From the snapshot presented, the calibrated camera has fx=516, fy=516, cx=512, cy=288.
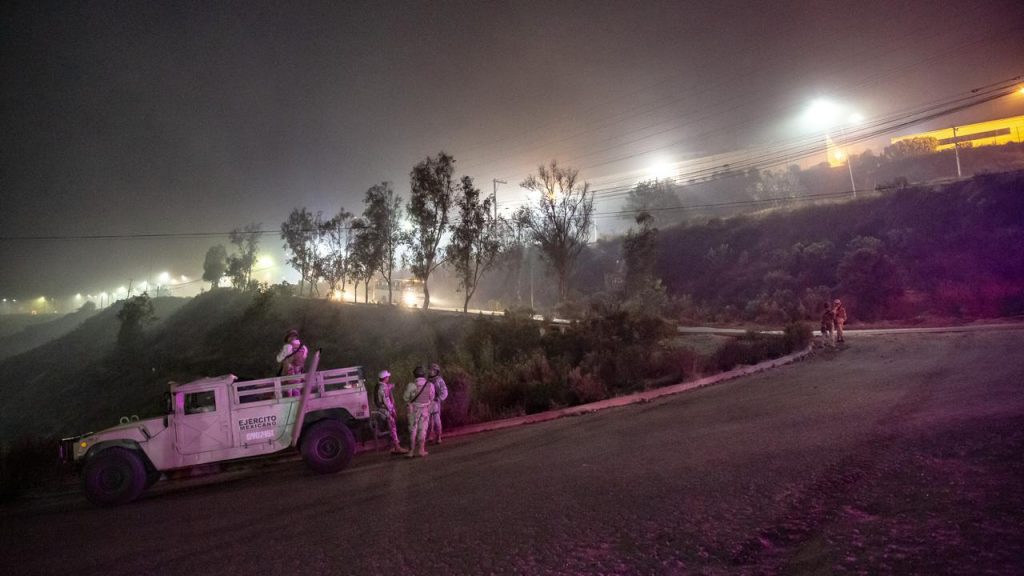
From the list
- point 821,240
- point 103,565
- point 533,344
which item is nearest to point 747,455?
point 103,565

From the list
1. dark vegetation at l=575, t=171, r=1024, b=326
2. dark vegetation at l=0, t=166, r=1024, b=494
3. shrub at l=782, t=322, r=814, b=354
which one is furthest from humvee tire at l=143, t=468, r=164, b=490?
dark vegetation at l=575, t=171, r=1024, b=326

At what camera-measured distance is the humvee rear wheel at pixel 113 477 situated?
7973 mm

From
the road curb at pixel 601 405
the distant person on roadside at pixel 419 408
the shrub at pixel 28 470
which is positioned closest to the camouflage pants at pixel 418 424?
the distant person on roadside at pixel 419 408

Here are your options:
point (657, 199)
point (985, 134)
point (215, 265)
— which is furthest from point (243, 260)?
point (985, 134)

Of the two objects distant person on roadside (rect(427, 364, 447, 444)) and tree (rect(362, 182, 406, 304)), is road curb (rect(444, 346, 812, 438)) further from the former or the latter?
tree (rect(362, 182, 406, 304))

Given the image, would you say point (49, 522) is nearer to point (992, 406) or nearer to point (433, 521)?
point (433, 521)

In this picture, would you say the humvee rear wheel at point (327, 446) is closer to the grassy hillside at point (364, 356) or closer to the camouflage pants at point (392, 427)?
the camouflage pants at point (392, 427)

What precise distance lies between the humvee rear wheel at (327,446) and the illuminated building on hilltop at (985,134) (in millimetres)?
82375

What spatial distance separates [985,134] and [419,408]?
9661 cm

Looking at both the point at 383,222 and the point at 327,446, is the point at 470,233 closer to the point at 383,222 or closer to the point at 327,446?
the point at 383,222

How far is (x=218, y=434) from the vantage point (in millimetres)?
8500

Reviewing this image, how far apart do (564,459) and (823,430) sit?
12.6ft

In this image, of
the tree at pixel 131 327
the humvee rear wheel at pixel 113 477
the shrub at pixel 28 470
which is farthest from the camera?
the tree at pixel 131 327

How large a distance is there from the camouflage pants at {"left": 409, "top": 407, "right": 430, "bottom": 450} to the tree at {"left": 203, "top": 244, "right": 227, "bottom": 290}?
78774 mm
